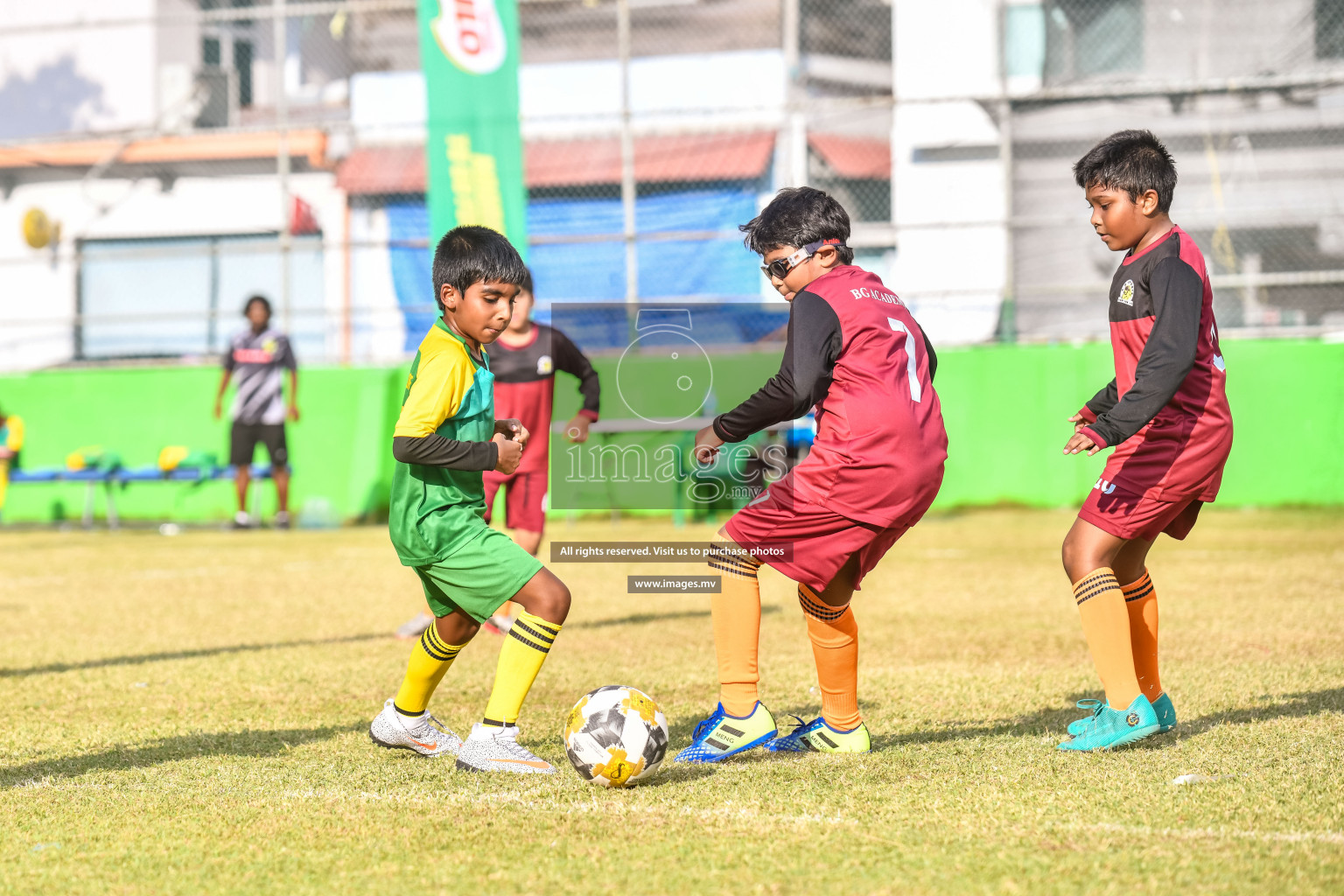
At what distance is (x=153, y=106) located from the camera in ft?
62.6

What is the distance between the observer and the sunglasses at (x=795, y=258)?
4.13m

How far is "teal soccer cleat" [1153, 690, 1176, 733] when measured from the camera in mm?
4348

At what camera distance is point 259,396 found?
13.4 m

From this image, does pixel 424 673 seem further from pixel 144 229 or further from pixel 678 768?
pixel 144 229

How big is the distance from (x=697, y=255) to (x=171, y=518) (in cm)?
633

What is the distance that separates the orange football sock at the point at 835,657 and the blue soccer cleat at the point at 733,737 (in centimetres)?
21

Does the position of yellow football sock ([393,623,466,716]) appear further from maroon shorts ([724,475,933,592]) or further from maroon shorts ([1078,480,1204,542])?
maroon shorts ([1078,480,1204,542])

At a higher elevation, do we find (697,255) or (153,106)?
(153,106)

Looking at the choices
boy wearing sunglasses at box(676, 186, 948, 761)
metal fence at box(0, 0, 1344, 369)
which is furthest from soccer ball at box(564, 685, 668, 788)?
metal fence at box(0, 0, 1344, 369)

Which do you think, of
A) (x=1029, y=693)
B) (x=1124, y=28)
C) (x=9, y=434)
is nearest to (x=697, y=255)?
(x=1124, y=28)

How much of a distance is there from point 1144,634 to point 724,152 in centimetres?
1161

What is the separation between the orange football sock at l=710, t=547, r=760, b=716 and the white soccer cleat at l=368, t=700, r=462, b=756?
85cm

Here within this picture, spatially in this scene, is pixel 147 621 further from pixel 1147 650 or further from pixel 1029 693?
pixel 1147 650
